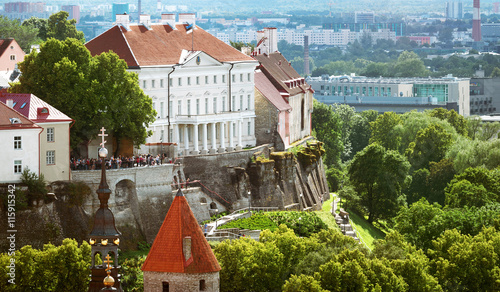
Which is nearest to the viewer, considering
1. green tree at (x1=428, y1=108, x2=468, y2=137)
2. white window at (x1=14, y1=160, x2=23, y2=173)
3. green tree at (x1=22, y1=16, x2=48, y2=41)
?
white window at (x1=14, y1=160, x2=23, y2=173)

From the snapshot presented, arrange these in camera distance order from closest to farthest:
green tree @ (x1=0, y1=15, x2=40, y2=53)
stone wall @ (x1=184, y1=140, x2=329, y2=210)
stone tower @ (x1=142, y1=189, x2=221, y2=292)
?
stone tower @ (x1=142, y1=189, x2=221, y2=292) < stone wall @ (x1=184, y1=140, x2=329, y2=210) < green tree @ (x1=0, y1=15, x2=40, y2=53)

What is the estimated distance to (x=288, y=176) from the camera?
124 metres

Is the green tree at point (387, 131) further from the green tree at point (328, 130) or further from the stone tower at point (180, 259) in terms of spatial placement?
the stone tower at point (180, 259)

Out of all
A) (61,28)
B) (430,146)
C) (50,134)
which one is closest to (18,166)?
(50,134)

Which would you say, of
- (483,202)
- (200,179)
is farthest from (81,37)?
(483,202)

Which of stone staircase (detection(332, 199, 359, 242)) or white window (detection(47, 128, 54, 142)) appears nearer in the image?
white window (detection(47, 128, 54, 142))

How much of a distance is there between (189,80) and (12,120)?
28397 millimetres

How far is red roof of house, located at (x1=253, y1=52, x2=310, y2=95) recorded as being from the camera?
140 metres

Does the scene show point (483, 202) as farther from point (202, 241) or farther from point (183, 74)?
point (202, 241)

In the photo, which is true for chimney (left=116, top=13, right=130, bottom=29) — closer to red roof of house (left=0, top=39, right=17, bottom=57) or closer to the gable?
the gable

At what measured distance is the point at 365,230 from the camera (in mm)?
133250

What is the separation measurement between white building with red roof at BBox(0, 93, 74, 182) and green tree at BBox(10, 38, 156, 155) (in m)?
3.56

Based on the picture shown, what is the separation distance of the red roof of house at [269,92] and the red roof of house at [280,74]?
1.81 m

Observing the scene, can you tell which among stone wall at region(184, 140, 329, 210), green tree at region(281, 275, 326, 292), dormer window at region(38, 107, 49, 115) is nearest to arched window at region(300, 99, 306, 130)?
stone wall at region(184, 140, 329, 210)
